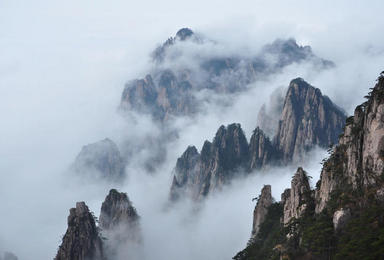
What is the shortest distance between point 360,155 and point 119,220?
86119mm

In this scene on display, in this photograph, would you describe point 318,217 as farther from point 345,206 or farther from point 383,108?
point 383,108

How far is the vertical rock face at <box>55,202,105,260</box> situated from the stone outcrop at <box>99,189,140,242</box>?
12406mm

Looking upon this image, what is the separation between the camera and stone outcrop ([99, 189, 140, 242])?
153 metres

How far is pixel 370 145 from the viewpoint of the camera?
3285 inches

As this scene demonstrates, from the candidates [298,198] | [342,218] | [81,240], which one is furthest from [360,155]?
[81,240]

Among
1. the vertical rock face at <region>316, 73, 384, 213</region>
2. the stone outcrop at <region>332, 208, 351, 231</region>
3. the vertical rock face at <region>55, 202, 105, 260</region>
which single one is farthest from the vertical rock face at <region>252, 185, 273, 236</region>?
the stone outcrop at <region>332, 208, 351, 231</region>

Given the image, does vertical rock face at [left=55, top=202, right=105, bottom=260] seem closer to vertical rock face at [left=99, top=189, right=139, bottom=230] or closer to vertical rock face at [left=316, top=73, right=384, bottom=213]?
vertical rock face at [left=99, top=189, right=139, bottom=230]

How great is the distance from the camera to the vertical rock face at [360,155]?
81.5 meters

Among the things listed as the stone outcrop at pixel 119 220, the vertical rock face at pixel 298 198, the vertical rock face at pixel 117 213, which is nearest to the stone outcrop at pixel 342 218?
the vertical rock face at pixel 298 198

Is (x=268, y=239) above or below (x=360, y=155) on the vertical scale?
below

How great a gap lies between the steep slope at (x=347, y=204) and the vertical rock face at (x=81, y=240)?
53.0 m

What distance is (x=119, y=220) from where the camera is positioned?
508 feet

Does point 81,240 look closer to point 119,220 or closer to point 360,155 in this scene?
point 119,220

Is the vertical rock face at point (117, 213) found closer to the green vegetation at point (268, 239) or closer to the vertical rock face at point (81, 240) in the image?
the vertical rock face at point (81, 240)
